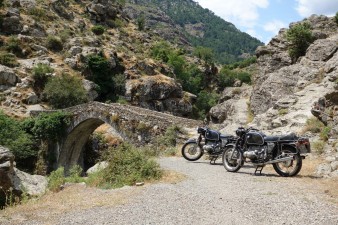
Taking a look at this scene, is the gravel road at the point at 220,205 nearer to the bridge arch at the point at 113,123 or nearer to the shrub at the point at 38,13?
the bridge arch at the point at 113,123

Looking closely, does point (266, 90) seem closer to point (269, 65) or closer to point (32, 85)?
point (269, 65)

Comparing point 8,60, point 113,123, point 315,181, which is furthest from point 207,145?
point 8,60

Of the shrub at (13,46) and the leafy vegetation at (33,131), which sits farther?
the shrub at (13,46)

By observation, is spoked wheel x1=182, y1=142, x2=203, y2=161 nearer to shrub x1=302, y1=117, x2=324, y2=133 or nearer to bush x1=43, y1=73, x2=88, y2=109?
shrub x1=302, y1=117, x2=324, y2=133

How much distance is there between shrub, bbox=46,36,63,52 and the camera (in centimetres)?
5078

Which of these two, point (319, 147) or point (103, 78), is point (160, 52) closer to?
point (103, 78)

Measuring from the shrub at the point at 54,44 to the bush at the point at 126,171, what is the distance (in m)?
42.2

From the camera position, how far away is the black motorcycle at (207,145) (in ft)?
49.3

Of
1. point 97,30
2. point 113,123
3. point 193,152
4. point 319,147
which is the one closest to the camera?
point 319,147

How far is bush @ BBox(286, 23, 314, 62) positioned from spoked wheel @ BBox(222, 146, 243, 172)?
75.2 ft

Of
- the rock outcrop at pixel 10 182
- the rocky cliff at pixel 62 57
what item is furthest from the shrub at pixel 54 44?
the rock outcrop at pixel 10 182

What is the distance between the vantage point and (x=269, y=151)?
1152cm

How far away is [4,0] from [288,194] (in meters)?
55.1

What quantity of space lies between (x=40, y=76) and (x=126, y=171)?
34132mm
